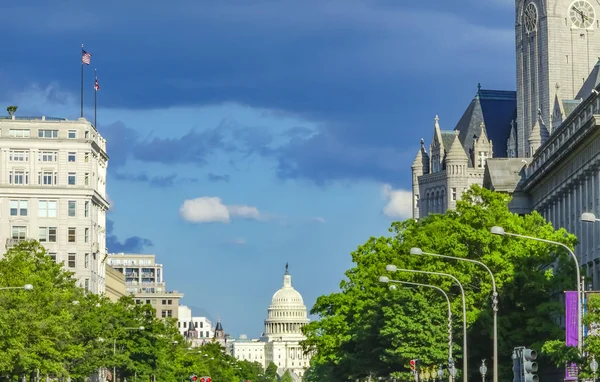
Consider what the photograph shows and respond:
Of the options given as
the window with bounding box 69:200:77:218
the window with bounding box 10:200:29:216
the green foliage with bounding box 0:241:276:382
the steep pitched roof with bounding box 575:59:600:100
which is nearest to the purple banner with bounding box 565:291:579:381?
the green foliage with bounding box 0:241:276:382

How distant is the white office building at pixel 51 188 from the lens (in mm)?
171625

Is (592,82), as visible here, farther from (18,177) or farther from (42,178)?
(18,177)

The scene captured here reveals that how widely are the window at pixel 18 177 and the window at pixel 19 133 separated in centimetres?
406

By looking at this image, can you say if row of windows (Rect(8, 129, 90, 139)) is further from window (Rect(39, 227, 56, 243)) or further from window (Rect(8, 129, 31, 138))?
window (Rect(39, 227, 56, 243))

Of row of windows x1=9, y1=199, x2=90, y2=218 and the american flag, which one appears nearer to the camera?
the american flag

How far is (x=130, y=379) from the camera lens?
15212 cm

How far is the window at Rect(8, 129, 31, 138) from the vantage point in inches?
6757

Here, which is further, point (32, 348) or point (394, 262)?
point (394, 262)

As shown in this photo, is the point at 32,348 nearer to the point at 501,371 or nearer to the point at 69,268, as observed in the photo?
the point at 501,371

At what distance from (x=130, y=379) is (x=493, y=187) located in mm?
39991

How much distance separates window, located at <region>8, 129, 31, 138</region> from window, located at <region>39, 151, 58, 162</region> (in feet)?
8.39

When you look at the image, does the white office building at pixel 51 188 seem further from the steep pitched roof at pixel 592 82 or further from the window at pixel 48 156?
the steep pitched roof at pixel 592 82

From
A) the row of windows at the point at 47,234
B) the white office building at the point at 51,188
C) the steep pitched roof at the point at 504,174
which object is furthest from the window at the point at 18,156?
the steep pitched roof at the point at 504,174

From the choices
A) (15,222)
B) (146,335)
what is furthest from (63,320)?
(15,222)
